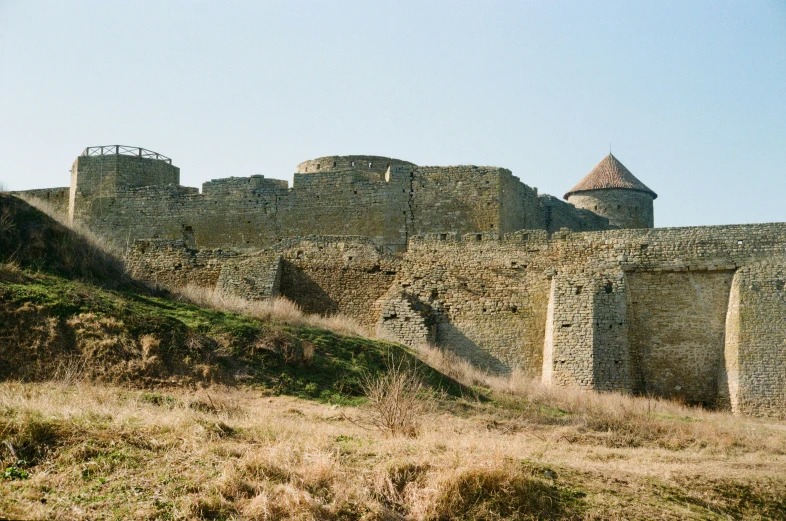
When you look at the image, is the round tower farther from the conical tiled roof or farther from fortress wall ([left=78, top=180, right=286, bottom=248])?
fortress wall ([left=78, top=180, right=286, bottom=248])

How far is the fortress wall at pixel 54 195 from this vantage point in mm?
28406

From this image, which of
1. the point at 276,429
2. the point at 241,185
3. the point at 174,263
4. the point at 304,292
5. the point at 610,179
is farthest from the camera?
the point at 610,179

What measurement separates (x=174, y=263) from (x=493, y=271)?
8.07m

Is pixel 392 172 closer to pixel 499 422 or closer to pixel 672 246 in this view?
pixel 672 246

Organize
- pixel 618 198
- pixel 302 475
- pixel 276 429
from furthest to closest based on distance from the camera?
1. pixel 618 198
2. pixel 276 429
3. pixel 302 475

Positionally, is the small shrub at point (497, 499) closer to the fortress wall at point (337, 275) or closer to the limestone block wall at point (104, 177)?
the fortress wall at point (337, 275)

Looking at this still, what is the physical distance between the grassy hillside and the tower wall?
1375cm

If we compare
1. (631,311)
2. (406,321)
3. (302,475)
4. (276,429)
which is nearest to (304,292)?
(406,321)

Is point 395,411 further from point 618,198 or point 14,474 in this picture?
point 618,198

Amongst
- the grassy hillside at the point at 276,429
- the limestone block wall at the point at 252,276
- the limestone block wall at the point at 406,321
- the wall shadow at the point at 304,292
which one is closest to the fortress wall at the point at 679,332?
the grassy hillside at the point at 276,429

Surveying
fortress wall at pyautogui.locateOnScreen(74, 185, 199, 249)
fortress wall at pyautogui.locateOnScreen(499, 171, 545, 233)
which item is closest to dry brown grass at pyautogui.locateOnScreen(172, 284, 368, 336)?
fortress wall at pyautogui.locateOnScreen(499, 171, 545, 233)

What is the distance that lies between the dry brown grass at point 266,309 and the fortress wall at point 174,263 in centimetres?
229

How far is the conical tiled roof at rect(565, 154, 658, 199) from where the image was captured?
30.8 m

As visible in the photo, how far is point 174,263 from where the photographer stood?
73.3 feet
